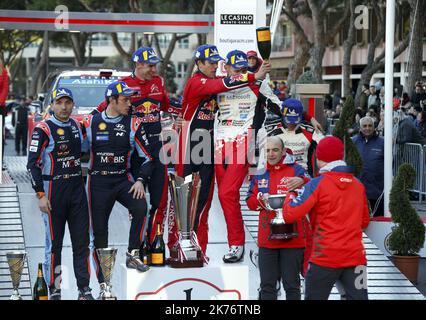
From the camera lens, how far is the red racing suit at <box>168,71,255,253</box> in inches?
375

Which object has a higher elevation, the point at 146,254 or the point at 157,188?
the point at 157,188

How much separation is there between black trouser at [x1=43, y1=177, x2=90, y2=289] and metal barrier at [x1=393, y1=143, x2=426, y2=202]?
352 inches

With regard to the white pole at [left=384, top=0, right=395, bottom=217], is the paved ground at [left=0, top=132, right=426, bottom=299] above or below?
below

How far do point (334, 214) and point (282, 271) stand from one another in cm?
107

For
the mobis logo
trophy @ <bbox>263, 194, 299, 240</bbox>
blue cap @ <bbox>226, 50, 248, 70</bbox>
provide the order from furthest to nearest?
1. the mobis logo
2. blue cap @ <bbox>226, 50, 248, 70</bbox>
3. trophy @ <bbox>263, 194, 299, 240</bbox>

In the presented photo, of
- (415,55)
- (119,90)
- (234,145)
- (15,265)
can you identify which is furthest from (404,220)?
(415,55)

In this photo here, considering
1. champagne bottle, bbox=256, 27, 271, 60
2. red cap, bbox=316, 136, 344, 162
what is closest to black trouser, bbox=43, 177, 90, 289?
champagne bottle, bbox=256, 27, 271, 60

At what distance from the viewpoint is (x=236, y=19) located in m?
13.2

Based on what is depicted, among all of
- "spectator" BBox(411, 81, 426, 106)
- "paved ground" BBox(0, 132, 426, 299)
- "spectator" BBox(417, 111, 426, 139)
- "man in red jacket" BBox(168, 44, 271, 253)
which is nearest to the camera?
"man in red jacket" BBox(168, 44, 271, 253)

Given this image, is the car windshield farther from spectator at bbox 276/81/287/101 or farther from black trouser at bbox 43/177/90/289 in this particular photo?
black trouser at bbox 43/177/90/289

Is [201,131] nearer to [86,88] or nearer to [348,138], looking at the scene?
[348,138]

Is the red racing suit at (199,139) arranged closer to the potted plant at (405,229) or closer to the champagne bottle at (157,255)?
the champagne bottle at (157,255)

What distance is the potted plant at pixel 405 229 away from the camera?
12.1 m
